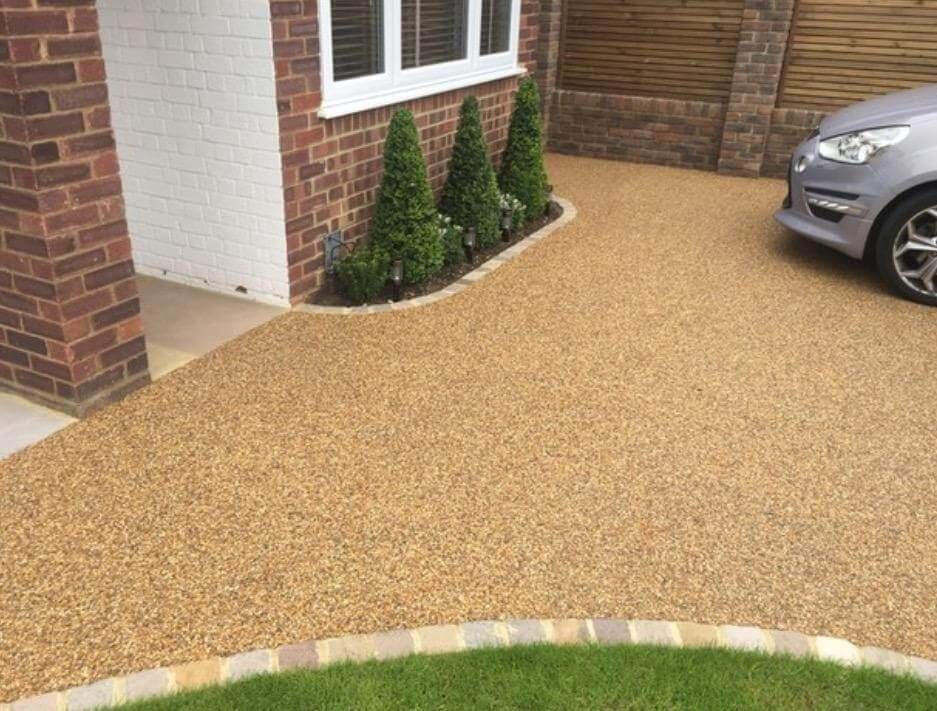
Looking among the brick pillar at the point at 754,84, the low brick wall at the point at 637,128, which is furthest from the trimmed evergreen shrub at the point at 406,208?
the brick pillar at the point at 754,84

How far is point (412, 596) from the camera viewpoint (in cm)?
282

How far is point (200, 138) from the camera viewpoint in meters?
5.09

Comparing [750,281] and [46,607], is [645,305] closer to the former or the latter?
[750,281]

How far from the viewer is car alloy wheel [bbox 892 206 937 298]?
5496 millimetres

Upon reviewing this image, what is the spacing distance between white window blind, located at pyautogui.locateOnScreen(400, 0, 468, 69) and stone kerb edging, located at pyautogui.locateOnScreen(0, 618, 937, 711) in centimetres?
469

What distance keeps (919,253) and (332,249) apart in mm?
4109

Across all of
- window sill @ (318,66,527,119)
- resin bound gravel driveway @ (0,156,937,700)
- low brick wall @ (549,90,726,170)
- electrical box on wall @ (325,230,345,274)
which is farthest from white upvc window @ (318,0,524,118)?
low brick wall @ (549,90,726,170)

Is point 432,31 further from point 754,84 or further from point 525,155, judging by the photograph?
point 754,84

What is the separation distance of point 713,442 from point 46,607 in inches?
115

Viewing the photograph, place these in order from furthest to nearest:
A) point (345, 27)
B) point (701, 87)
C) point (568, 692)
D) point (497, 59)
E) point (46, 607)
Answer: point (701, 87)
point (497, 59)
point (345, 27)
point (46, 607)
point (568, 692)

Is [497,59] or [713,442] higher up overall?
[497,59]

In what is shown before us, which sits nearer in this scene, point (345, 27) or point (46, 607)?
point (46, 607)

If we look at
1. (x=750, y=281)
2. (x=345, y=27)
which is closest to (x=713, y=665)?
(x=750, y=281)

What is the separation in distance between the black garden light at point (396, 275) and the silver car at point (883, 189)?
10.2 ft
